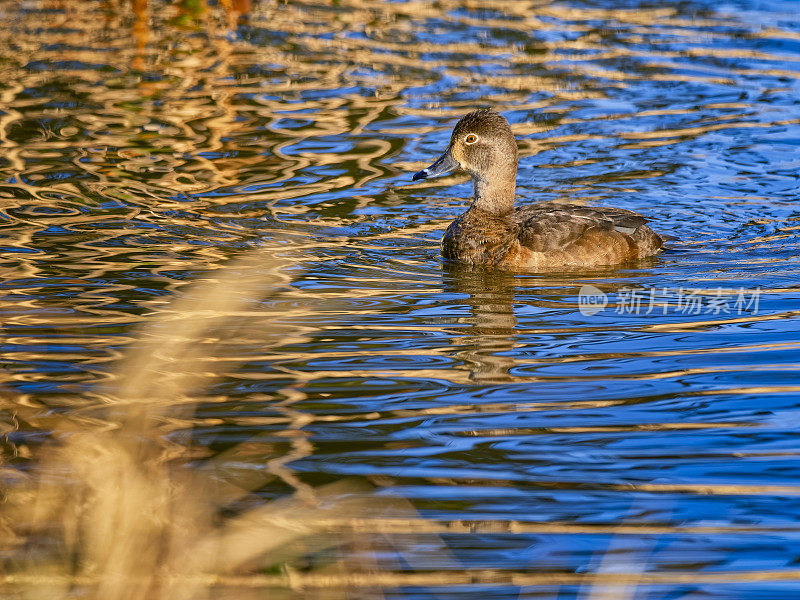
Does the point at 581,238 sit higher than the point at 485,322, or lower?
higher

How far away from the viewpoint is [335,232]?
8914mm

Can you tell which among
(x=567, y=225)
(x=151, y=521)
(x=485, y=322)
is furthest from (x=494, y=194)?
(x=151, y=521)

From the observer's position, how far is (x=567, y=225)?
27.0ft

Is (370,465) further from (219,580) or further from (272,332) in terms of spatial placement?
(272,332)

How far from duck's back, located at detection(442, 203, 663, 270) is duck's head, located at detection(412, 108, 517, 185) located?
0.45 m

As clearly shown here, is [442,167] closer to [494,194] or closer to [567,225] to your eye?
[494,194]

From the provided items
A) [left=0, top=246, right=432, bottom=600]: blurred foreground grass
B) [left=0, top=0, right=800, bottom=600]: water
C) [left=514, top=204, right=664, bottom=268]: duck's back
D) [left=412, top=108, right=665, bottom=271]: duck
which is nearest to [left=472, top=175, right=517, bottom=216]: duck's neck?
[left=412, top=108, right=665, bottom=271]: duck

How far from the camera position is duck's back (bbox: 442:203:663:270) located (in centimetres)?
822

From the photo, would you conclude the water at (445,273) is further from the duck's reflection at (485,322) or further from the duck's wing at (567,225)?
the duck's wing at (567,225)

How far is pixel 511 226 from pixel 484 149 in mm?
676

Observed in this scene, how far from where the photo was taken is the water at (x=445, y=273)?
174 inches

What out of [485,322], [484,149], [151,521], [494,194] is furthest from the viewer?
[494,194]

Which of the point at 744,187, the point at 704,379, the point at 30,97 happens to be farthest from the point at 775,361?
the point at 30,97

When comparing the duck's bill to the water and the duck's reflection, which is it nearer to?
the water
